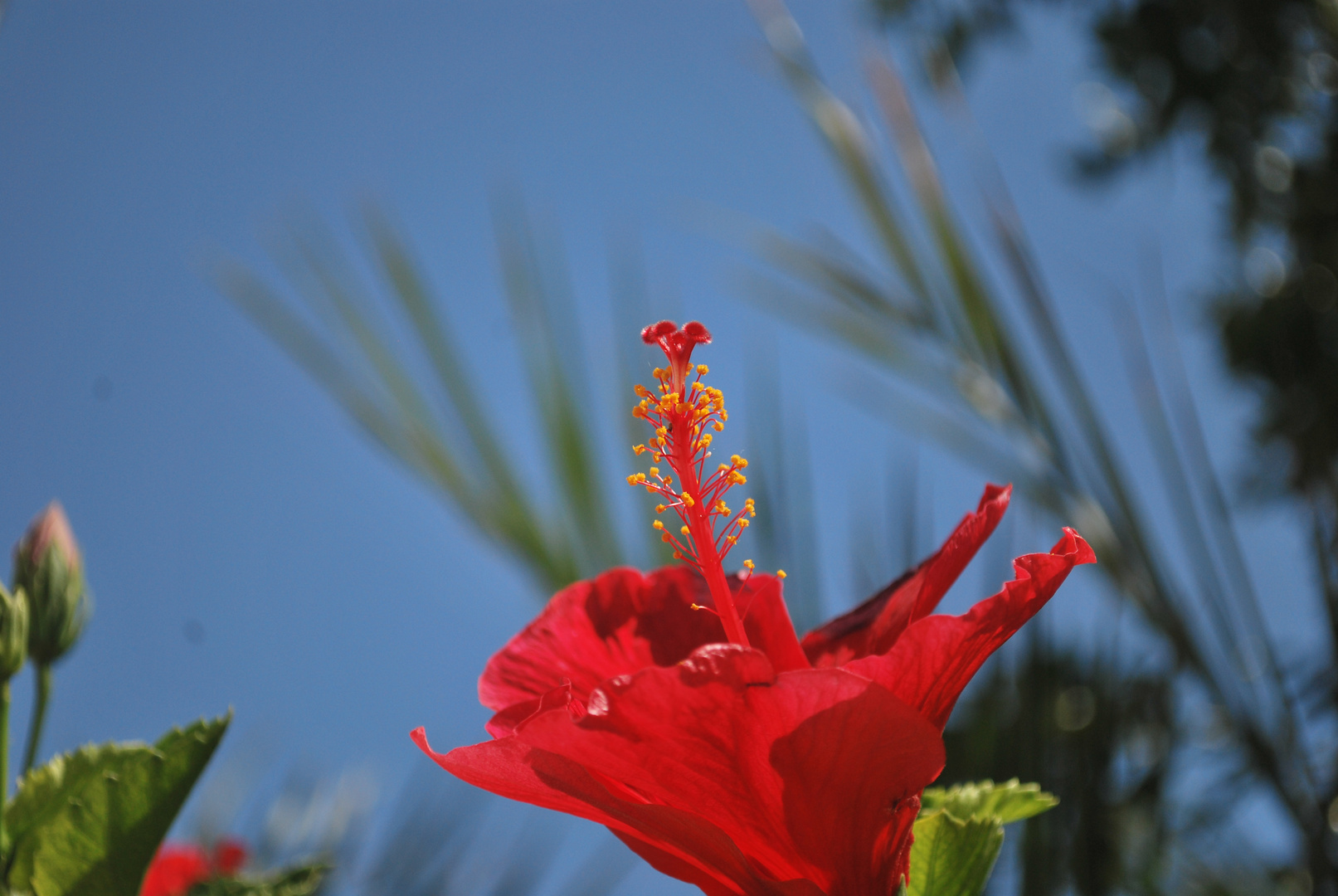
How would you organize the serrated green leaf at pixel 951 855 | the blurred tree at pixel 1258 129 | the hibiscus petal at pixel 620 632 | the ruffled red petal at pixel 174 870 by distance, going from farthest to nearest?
the blurred tree at pixel 1258 129 → the ruffled red petal at pixel 174 870 → the hibiscus petal at pixel 620 632 → the serrated green leaf at pixel 951 855

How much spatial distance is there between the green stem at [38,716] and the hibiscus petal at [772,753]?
147 millimetres

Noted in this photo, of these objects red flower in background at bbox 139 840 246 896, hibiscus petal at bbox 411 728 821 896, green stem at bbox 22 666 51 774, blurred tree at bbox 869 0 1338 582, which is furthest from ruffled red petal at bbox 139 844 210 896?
blurred tree at bbox 869 0 1338 582

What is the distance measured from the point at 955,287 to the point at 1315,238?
52.3 inches

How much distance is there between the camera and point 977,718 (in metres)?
0.47

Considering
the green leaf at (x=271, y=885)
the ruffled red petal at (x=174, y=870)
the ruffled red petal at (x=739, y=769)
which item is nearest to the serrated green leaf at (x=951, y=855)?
the ruffled red petal at (x=739, y=769)

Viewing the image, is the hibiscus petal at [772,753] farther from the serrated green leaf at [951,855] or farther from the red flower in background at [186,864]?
the red flower in background at [186,864]

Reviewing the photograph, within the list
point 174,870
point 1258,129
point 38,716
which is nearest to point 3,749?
point 38,716

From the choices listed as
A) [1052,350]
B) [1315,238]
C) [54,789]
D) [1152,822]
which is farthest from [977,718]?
[1315,238]

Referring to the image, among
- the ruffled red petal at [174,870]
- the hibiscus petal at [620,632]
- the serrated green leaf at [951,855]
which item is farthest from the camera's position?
the ruffled red petal at [174,870]

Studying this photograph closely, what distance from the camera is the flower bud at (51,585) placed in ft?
0.94

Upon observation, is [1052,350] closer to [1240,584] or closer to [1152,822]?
[1240,584]

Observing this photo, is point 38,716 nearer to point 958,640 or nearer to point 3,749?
point 3,749

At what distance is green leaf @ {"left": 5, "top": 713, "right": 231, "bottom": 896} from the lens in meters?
0.22

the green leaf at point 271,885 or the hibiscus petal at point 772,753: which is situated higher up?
the hibiscus petal at point 772,753
